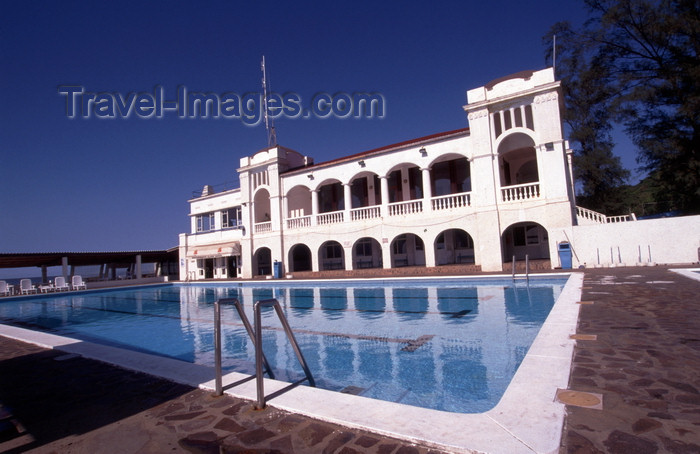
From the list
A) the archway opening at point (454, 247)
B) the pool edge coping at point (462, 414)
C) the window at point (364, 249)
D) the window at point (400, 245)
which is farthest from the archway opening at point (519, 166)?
the pool edge coping at point (462, 414)

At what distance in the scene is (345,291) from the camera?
50.8 feet

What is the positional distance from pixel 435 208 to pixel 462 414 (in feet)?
57.8

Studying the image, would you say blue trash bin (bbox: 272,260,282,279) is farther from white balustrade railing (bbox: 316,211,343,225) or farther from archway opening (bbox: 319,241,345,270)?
white balustrade railing (bbox: 316,211,343,225)

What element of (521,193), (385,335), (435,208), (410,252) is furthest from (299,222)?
(385,335)

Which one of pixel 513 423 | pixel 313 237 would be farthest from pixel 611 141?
pixel 513 423

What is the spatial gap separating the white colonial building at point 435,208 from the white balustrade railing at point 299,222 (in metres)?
0.07

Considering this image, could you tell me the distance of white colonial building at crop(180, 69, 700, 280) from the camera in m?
16.5

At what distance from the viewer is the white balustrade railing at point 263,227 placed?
26156mm

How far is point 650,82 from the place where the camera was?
2494 centimetres

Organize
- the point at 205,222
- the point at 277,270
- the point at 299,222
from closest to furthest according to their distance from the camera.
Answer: the point at 277,270
the point at 299,222
the point at 205,222

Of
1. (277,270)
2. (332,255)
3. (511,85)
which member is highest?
(511,85)

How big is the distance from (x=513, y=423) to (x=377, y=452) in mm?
967

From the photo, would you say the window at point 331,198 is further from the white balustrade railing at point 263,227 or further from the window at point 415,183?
the window at point 415,183

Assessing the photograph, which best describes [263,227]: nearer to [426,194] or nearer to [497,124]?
[426,194]
